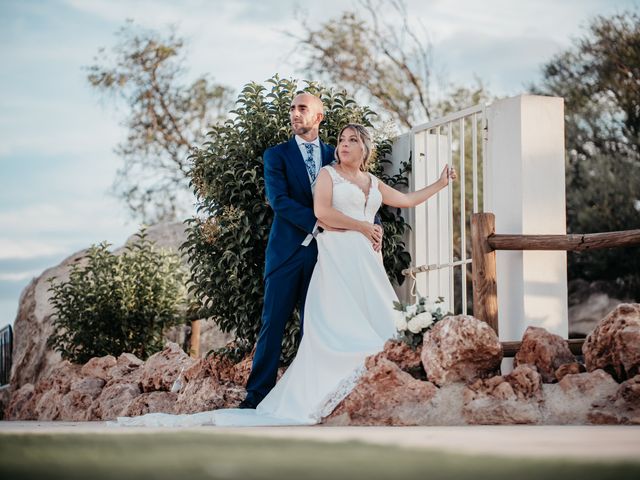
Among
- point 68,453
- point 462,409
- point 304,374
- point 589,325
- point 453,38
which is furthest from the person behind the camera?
point 453,38

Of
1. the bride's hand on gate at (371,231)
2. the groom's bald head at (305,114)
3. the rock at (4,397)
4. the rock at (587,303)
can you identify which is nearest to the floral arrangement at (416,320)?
the bride's hand on gate at (371,231)

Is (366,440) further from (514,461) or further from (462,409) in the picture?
(462,409)

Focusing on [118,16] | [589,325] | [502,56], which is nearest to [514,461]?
[589,325]

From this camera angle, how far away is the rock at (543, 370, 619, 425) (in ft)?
16.6

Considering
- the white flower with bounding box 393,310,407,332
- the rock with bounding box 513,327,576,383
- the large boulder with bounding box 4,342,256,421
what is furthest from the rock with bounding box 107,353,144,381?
the rock with bounding box 513,327,576,383

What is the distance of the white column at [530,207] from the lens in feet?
21.9

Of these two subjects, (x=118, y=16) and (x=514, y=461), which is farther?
(x=118, y=16)

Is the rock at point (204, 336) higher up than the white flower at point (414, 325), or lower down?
lower down

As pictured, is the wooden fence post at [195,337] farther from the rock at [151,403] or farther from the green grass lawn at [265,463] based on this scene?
the green grass lawn at [265,463]

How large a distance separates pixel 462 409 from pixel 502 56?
17.4 metres

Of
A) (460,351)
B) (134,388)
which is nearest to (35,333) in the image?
(134,388)

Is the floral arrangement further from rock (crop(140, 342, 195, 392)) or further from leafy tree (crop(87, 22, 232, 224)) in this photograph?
leafy tree (crop(87, 22, 232, 224))

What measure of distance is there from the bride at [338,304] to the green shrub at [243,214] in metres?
0.79

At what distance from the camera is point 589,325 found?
1892 cm
